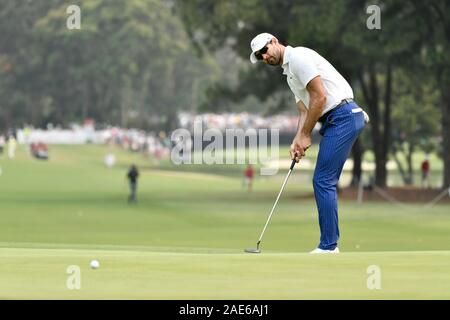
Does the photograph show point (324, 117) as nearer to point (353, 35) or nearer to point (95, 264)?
point (95, 264)

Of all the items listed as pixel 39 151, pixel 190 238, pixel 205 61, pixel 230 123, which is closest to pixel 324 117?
pixel 190 238

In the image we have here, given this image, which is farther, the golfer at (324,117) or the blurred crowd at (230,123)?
the blurred crowd at (230,123)

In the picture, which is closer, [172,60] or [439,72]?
[439,72]

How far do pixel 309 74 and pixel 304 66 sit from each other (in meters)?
→ 0.09

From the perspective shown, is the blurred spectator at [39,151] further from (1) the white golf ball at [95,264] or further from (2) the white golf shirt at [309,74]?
(1) the white golf ball at [95,264]

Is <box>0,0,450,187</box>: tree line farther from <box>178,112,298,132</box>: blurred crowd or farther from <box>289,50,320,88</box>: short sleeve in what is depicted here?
<box>289,50,320,88</box>: short sleeve

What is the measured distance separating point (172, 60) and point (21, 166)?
64027 mm

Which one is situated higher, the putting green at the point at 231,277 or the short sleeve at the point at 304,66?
the short sleeve at the point at 304,66

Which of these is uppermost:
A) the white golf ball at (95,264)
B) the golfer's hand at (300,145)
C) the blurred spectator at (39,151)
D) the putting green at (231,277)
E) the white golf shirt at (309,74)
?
the white golf shirt at (309,74)

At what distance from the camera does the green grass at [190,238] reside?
31.7 feet

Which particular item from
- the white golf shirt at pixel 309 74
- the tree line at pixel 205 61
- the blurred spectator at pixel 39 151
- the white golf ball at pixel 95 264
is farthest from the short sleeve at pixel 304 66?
the blurred spectator at pixel 39 151
